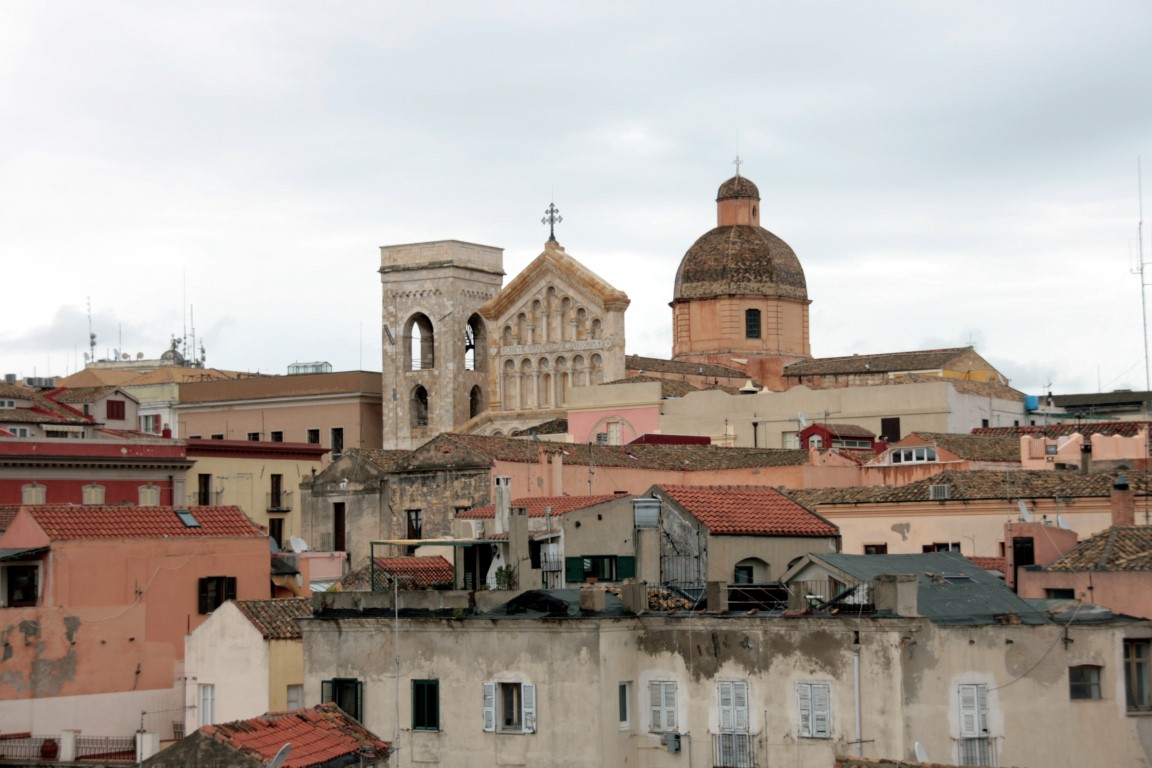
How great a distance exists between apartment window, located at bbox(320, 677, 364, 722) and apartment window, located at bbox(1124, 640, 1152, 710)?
10.9 metres

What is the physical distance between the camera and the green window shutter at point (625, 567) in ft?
117

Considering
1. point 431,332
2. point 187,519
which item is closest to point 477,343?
point 431,332

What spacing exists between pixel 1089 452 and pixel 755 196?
4053 centimetres

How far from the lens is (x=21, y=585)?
39969 millimetres

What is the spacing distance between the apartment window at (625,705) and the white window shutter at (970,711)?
4.64m

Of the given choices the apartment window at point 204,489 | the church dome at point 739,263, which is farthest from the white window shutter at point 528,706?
the church dome at point 739,263

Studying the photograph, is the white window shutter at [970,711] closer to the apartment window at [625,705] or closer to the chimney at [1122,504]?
the apartment window at [625,705]

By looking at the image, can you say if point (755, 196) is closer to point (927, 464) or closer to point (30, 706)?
point (927, 464)

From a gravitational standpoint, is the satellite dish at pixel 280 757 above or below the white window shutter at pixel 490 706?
below

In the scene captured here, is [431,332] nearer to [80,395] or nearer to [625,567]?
[80,395]

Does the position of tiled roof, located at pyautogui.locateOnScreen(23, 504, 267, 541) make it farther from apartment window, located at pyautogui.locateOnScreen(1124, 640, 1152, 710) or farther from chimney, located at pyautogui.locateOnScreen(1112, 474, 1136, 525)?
apartment window, located at pyautogui.locateOnScreen(1124, 640, 1152, 710)

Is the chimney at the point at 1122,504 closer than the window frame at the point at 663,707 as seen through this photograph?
No

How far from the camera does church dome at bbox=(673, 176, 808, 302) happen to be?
8662 centimetres

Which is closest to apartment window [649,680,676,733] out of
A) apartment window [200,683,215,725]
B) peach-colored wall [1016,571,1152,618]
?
Answer: peach-colored wall [1016,571,1152,618]
